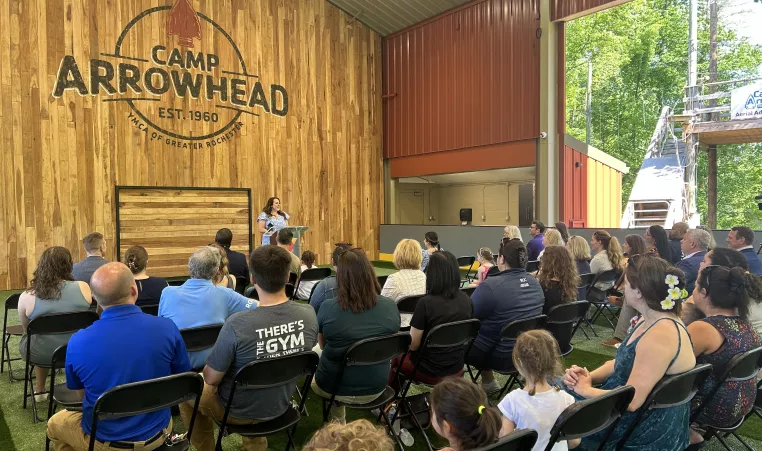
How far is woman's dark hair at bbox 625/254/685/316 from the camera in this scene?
2168 millimetres

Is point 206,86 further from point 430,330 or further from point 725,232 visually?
point 725,232

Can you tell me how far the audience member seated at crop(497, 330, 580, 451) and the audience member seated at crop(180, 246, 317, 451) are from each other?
1022 mm

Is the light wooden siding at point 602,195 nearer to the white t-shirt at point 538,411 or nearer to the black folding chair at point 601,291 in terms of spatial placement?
the black folding chair at point 601,291

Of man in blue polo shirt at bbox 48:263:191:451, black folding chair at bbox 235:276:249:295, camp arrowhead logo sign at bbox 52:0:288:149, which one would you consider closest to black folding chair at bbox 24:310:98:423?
man in blue polo shirt at bbox 48:263:191:451

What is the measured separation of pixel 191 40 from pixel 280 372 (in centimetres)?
939

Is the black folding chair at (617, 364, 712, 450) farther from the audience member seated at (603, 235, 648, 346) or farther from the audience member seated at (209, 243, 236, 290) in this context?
the audience member seated at (603, 235, 648, 346)

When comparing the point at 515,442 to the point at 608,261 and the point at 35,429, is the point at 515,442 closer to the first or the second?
the point at 35,429

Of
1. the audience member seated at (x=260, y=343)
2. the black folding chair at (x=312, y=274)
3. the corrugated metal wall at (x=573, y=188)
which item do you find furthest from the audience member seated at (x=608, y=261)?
the corrugated metal wall at (x=573, y=188)

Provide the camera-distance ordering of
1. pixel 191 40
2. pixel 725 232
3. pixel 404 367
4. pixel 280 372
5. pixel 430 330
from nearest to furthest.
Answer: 1. pixel 280 372
2. pixel 430 330
3. pixel 404 367
4. pixel 725 232
5. pixel 191 40

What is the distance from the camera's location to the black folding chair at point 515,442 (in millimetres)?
1435

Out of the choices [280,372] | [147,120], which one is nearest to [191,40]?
[147,120]

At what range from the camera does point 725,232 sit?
808 cm

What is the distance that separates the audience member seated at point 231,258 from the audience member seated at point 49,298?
188cm

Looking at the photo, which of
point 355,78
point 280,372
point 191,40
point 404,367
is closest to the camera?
point 280,372
